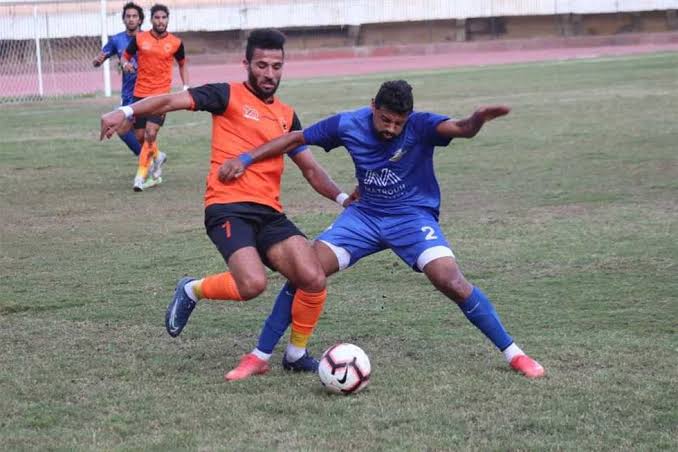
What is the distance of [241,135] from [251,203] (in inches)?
15.9

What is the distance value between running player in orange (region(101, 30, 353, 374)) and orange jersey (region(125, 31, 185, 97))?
763 cm

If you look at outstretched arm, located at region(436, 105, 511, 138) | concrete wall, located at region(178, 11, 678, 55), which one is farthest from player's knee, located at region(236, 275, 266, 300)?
concrete wall, located at region(178, 11, 678, 55)

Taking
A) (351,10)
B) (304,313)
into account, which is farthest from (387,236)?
(351,10)

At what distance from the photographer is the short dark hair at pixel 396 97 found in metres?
5.64

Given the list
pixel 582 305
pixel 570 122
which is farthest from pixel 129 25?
pixel 582 305

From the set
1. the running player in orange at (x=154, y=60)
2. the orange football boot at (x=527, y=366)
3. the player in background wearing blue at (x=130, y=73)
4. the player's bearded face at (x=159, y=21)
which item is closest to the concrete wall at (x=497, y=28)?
the player in background wearing blue at (x=130, y=73)

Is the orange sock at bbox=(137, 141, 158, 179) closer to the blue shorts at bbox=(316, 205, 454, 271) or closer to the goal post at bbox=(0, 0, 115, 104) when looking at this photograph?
the blue shorts at bbox=(316, 205, 454, 271)

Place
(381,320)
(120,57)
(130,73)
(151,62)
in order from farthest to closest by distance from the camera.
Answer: (120,57)
(130,73)
(151,62)
(381,320)

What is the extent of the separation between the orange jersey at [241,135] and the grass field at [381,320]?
911 millimetres

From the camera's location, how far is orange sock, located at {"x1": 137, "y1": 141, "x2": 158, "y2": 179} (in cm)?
1281

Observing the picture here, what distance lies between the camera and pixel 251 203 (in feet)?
19.8

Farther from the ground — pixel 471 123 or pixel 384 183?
pixel 471 123

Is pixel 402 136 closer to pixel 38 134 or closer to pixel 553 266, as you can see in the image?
pixel 553 266

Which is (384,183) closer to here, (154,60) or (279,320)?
(279,320)
